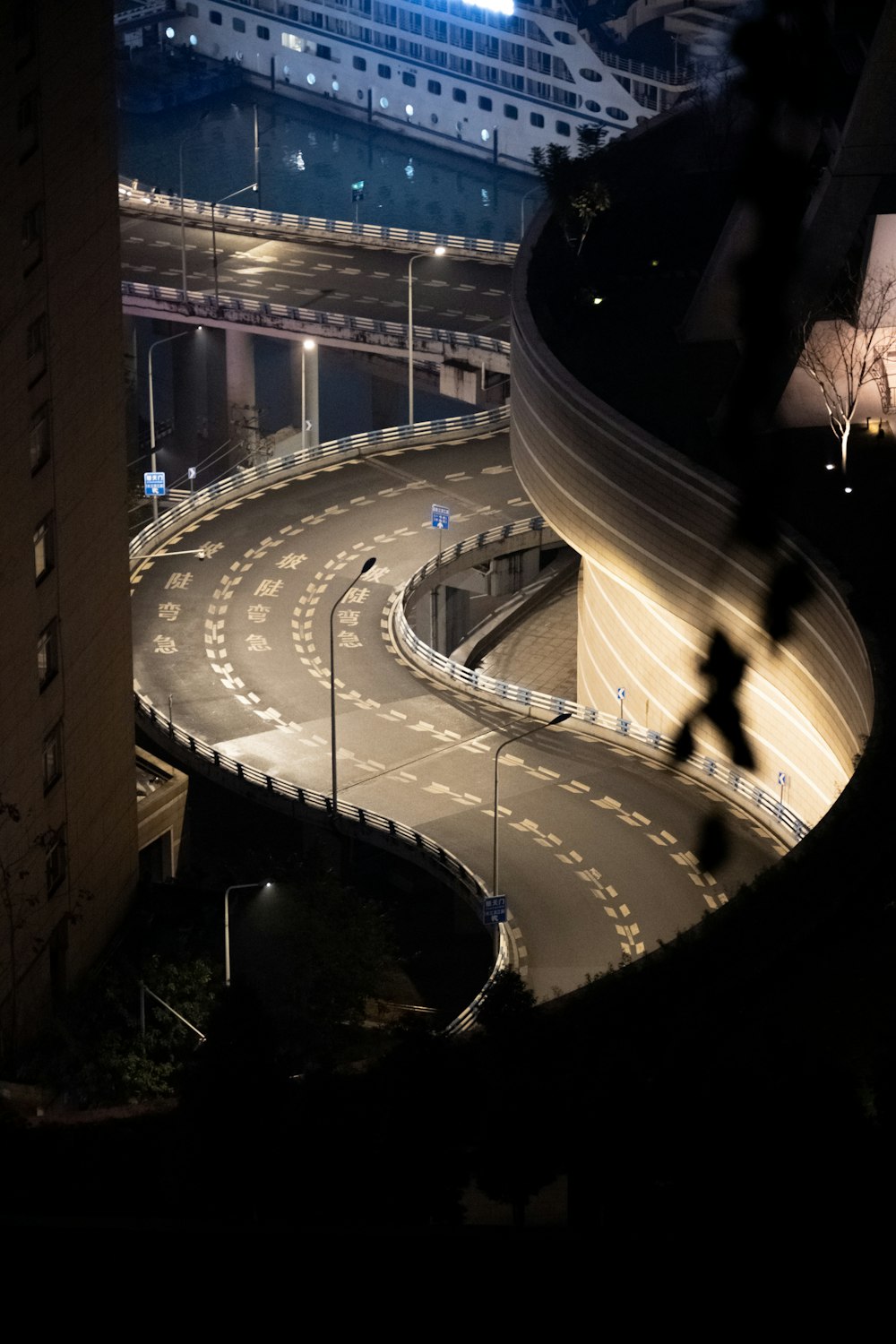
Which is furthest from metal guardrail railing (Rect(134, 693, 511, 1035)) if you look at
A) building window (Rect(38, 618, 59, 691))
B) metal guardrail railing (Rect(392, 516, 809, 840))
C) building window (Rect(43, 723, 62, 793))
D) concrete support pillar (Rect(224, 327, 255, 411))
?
concrete support pillar (Rect(224, 327, 255, 411))

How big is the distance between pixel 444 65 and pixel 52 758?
119 m

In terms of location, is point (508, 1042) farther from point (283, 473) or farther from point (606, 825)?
point (283, 473)

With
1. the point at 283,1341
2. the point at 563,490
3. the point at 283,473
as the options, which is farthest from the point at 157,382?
the point at 283,1341

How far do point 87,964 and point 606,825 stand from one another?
661 inches

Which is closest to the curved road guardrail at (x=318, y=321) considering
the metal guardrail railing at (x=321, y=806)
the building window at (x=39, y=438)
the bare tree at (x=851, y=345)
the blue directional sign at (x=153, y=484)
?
the blue directional sign at (x=153, y=484)

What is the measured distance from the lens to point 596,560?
6203 centimetres

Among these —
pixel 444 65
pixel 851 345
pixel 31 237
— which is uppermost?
pixel 444 65

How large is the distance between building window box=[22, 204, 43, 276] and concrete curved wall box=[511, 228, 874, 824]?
17.7m

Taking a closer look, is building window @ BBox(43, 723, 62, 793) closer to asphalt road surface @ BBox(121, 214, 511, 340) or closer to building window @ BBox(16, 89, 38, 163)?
building window @ BBox(16, 89, 38, 163)

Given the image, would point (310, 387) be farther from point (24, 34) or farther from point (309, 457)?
point (24, 34)

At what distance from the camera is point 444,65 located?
152750 millimetres

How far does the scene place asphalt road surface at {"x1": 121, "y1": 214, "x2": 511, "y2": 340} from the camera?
344ft

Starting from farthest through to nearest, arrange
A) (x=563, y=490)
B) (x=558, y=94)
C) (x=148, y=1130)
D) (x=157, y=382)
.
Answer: (x=558, y=94)
(x=157, y=382)
(x=563, y=490)
(x=148, y=1130)

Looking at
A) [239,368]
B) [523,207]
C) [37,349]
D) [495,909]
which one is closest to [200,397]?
[239,368]
